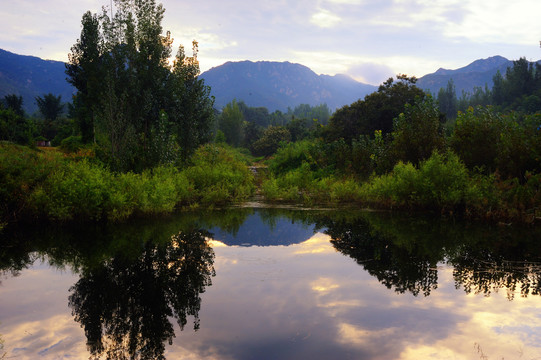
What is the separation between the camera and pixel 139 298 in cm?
676

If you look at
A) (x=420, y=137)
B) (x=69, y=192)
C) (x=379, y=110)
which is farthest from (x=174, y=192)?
(x=379, y=110)

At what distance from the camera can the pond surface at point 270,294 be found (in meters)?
5.18

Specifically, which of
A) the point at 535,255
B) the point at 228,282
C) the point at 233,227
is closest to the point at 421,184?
the point at 535,255

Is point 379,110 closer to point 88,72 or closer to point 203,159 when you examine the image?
point 203,159

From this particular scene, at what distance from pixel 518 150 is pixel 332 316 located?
45.1ft

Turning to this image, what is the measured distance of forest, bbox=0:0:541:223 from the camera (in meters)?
13.4

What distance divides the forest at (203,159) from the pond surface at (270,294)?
6.14 feet

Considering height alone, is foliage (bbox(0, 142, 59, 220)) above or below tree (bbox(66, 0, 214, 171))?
below

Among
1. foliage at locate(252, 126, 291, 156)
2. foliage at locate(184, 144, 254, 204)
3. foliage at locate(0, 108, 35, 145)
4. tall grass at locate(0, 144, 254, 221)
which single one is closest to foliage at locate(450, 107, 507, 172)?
foliage at locate(184, 144, 254, 204)

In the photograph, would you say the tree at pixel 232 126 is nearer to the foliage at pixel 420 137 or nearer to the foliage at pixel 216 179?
the foliage at pixel 216 179

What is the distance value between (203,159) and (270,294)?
17.9 meters

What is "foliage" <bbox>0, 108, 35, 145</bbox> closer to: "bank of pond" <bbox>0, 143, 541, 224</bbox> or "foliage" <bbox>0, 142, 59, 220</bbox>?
"bank of pond" <bbox>0, 143, 541, 224</bbox>

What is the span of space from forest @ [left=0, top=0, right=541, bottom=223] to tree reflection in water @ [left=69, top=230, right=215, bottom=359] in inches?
206

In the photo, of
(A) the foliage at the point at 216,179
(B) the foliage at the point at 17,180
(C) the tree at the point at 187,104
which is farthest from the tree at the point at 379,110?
(B) the foliage at the point at 17,180
